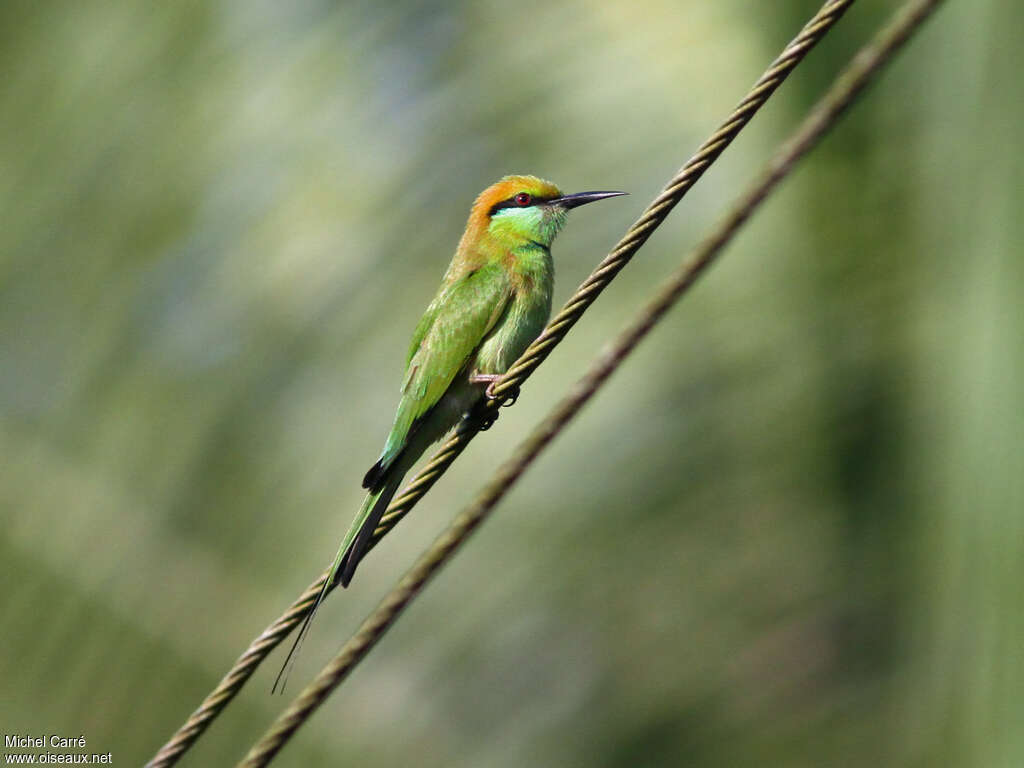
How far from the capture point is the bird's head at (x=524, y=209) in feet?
13.1

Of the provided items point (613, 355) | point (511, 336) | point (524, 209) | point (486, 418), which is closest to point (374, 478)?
point (486, 418)

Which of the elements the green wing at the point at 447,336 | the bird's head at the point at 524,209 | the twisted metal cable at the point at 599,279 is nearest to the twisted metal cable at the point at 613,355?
the twisted metal cable at the point at 599,279

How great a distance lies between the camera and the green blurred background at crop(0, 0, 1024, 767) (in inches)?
167

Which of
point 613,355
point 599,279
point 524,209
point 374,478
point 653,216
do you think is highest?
point 524,209

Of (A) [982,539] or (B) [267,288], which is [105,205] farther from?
(A) [982,539]

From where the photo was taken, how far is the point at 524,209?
407 centimetres

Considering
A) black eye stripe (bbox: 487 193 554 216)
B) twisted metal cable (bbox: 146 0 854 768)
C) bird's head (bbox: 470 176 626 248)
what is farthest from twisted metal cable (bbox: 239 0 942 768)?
black eye stripe (bbox: 487 193 554 216)

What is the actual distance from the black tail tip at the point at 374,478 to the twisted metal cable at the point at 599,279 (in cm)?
64

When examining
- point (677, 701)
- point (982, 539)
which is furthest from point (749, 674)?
point (982, 539)

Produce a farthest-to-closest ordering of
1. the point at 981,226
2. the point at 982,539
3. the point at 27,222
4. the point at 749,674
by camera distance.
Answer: the point at 27,222
the point at 749,674
the point at 981,226
the point at 982,539

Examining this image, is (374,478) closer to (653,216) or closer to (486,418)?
(486,418)

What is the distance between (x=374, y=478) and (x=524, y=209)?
4.24ft

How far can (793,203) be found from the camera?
470 centimetres

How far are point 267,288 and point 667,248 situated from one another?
1845 mm
